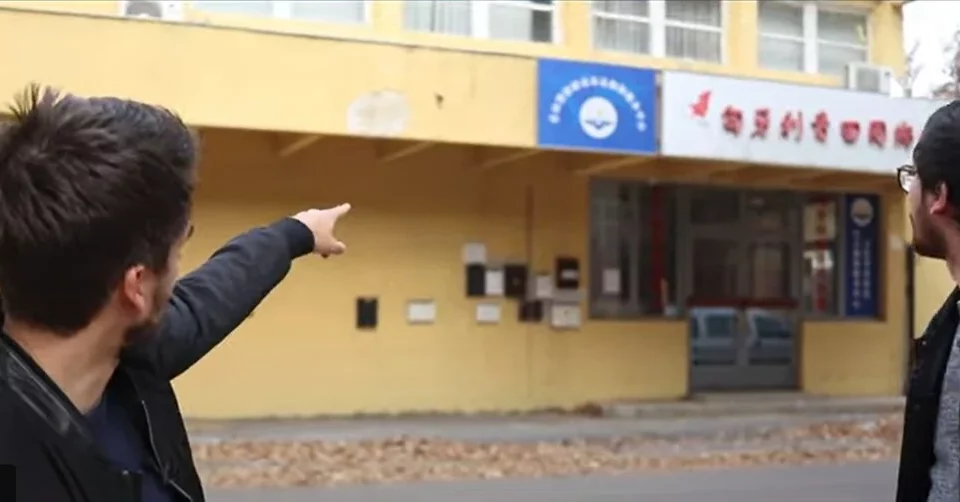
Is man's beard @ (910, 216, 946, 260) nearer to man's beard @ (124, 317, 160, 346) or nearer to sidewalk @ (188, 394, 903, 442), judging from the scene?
man's beard @ (124, 317, 160, 346)

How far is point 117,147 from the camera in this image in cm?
194

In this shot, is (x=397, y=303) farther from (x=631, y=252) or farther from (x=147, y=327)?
(x=147, y=327)

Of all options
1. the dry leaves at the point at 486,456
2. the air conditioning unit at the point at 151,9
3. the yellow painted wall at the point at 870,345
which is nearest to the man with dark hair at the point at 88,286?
the dry leaves at the point at 486,456

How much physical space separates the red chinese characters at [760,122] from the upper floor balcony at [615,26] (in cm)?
112

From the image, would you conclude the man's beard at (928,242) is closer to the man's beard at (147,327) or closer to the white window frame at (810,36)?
the man's beard at (147,327)

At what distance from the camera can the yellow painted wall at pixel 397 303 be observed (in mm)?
15148

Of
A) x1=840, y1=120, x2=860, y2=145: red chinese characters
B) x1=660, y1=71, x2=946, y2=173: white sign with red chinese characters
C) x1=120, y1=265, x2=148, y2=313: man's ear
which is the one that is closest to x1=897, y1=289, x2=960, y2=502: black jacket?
x1=120, y1=265, x2=148, y2=313: man's ear

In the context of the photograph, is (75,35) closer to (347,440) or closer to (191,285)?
(347,440)

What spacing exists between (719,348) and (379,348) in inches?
207

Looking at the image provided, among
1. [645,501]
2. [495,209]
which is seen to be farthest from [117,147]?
[495,209]

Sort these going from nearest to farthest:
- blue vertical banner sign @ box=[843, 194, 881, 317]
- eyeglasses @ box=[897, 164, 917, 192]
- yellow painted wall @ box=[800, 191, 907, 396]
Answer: eyeglasses @ box=[897, 164, 917, 192] → yellow painted wall @ box=[800, 191, 907, 396] → blue vertical banner sign @ box=[843, 194, 881, 317]

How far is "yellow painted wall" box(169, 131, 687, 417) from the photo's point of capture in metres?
15.1

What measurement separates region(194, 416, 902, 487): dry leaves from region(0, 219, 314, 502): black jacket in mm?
8690

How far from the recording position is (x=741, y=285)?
18.6 meters
